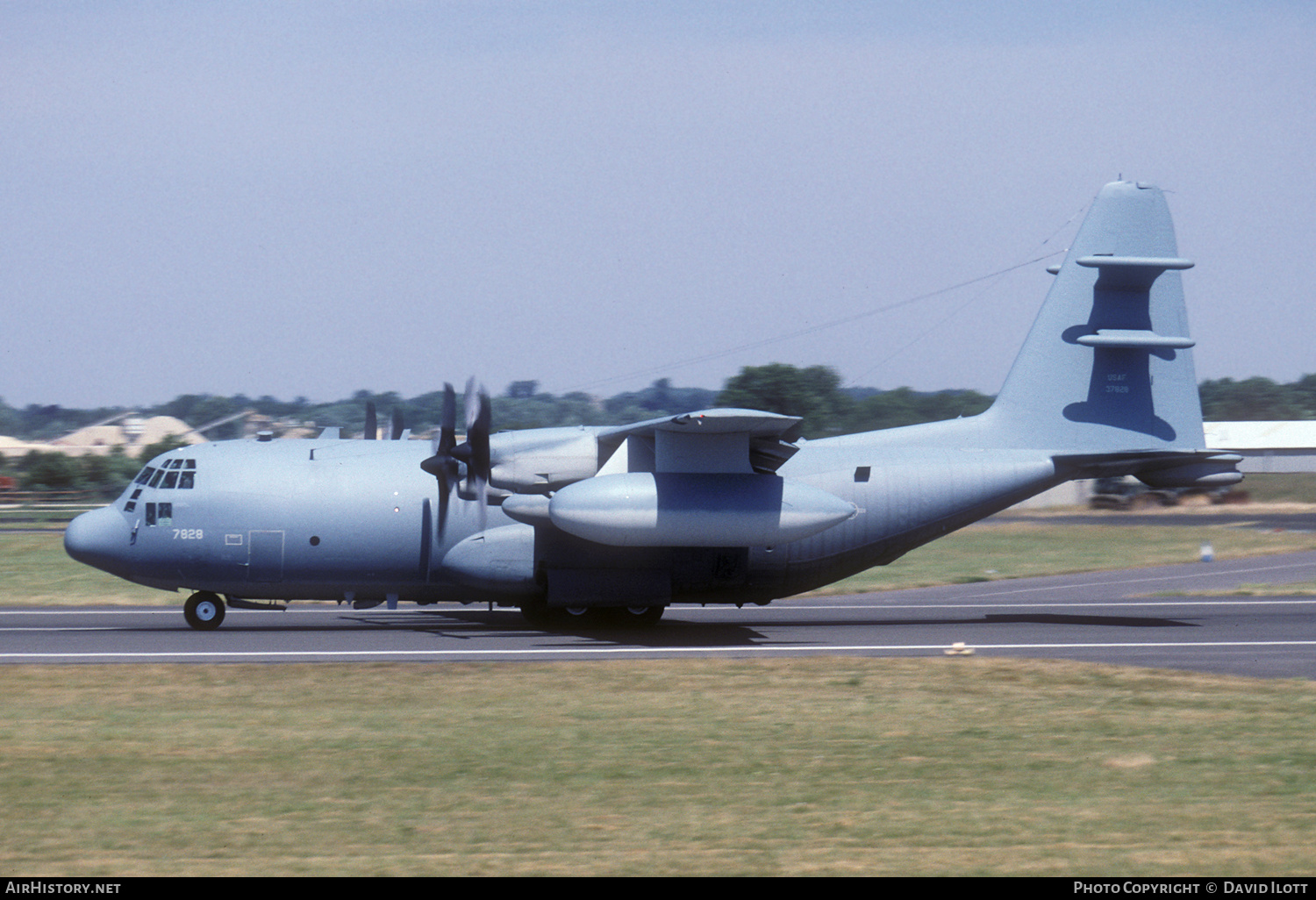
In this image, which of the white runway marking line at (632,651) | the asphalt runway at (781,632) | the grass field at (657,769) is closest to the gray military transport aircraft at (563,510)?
the asphalt runway at (781,632)

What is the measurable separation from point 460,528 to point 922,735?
34.0ft

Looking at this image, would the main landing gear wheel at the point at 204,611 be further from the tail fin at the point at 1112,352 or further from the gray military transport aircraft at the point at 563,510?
the tail fin at the point at 1112,352

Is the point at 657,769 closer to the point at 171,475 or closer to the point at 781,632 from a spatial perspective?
the point at 781,632

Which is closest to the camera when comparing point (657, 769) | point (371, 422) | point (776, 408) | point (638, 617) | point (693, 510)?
point (657, 769)

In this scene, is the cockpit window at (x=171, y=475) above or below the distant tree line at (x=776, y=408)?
below

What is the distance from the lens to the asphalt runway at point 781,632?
17.6 m

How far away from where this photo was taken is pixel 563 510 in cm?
1839

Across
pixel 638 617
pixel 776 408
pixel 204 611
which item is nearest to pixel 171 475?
pixel 204 611

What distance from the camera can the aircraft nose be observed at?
19938 millimetres

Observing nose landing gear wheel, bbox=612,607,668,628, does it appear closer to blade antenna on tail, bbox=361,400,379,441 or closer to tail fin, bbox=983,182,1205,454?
blade antenna on tail, bbox=361,400,379,441

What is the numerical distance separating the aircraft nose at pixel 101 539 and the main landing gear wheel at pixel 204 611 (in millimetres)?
1472

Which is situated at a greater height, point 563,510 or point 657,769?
point 563,510

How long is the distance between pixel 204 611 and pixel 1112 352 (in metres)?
17.2

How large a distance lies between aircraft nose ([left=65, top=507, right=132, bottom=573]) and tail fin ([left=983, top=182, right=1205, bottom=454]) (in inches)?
609
